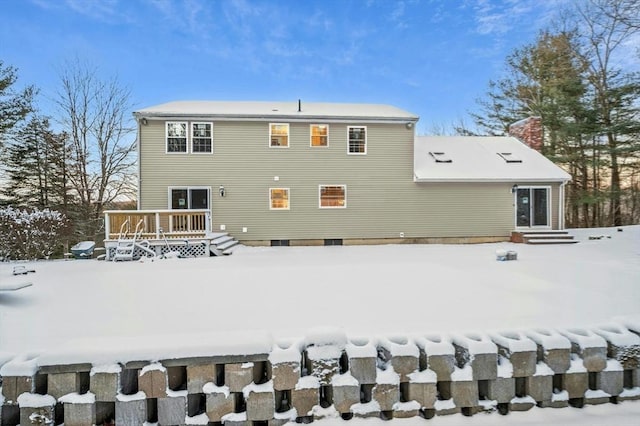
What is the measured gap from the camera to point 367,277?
20.1 ft

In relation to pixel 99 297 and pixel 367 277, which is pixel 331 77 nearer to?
pixel 367 277

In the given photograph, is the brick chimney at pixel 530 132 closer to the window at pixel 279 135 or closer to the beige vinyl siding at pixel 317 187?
the beige vinyl siding at pixel 317 187

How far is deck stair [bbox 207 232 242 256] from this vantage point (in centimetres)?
995

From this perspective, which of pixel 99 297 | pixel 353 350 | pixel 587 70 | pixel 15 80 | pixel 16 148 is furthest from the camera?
pixel 587 70

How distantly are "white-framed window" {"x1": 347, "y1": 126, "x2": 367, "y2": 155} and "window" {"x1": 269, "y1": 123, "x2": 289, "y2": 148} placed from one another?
2.38 metres

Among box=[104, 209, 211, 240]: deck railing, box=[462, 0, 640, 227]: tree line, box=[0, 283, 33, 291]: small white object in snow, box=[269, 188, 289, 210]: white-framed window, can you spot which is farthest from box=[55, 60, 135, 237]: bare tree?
box=[462, 0, 640, 227]: tree line

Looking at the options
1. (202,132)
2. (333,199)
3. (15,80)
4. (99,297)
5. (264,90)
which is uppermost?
(264,90)

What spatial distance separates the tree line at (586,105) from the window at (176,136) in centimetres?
1767

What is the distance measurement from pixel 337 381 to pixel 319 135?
11.0 m

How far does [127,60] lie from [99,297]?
14796 millimetres

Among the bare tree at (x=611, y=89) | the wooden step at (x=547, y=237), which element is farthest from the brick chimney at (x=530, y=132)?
the wooden step at (x=547, y=237)

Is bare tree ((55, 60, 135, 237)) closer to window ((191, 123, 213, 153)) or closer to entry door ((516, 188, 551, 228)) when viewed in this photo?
window ((191, 123, 213, 153))

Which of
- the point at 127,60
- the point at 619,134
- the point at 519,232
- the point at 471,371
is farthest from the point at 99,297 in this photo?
the point at 619,134

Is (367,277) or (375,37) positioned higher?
(375,37)
